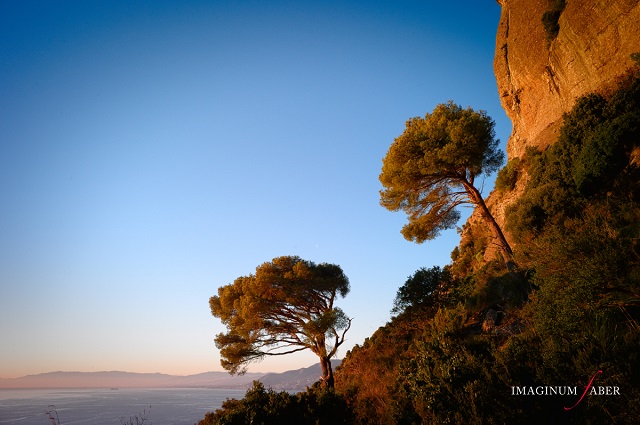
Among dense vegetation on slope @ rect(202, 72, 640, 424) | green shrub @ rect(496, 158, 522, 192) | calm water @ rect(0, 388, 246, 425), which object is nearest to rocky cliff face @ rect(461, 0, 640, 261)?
green shrub @ rect(496, 158, 522, 192)

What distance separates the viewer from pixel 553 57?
57.6 ft

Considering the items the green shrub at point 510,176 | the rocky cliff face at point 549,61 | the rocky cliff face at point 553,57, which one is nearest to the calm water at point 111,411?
the rocky cliff face at point 549,61

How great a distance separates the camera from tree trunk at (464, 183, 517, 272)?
11.5 metres

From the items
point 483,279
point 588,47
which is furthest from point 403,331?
point 588,47

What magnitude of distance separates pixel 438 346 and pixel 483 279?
8.31 metres

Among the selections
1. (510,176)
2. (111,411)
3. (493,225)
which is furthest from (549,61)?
(111,411)

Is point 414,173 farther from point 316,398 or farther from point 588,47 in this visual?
point 588,47

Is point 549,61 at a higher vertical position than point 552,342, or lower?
higher

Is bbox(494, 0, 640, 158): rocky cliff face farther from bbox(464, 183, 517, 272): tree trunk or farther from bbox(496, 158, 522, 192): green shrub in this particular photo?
bbox(464, 183, 517, 272): tree trunk

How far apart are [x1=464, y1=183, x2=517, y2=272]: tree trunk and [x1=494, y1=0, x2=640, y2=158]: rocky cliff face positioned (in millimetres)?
8636

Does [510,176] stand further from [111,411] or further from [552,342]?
[111,411]

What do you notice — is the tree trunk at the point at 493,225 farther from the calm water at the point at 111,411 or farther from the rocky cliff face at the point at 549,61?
the calm water at the point at 111,411

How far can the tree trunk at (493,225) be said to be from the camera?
11.5m

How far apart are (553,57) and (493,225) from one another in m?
14.0
